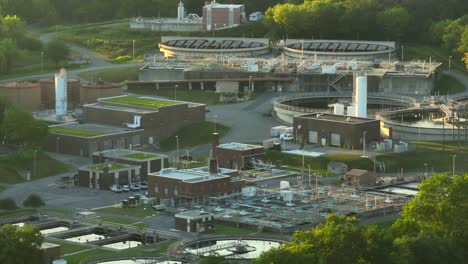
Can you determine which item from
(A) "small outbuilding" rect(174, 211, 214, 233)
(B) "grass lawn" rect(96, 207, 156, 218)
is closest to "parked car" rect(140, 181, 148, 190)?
(B) "grass lawn" rect(96, 207, 156, 218)

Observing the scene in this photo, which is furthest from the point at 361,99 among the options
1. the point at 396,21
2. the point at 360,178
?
the point at 396,21

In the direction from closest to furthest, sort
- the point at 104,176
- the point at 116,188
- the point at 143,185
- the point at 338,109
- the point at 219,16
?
the point at 116,188 < the point at 104,176 < the point at 143,185 < the point at 338,109 < the point at 219,16

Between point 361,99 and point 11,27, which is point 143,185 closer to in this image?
point 361,99

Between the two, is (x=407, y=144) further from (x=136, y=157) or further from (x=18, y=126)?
(x=18, y=126)

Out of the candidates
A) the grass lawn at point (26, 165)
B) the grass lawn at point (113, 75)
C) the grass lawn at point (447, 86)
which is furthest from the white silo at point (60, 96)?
the grass lawn at point (447, 86)

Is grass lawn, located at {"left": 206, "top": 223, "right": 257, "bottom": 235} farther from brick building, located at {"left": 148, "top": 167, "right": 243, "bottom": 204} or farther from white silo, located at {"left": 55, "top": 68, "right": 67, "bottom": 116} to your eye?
white silo, located at {"left": 55, "top": 68, "right": 67, "bottom": 116}

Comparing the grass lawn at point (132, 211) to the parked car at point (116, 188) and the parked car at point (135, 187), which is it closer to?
the parked car at point (116, 188)

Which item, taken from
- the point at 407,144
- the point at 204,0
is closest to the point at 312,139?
the point at 407,144
